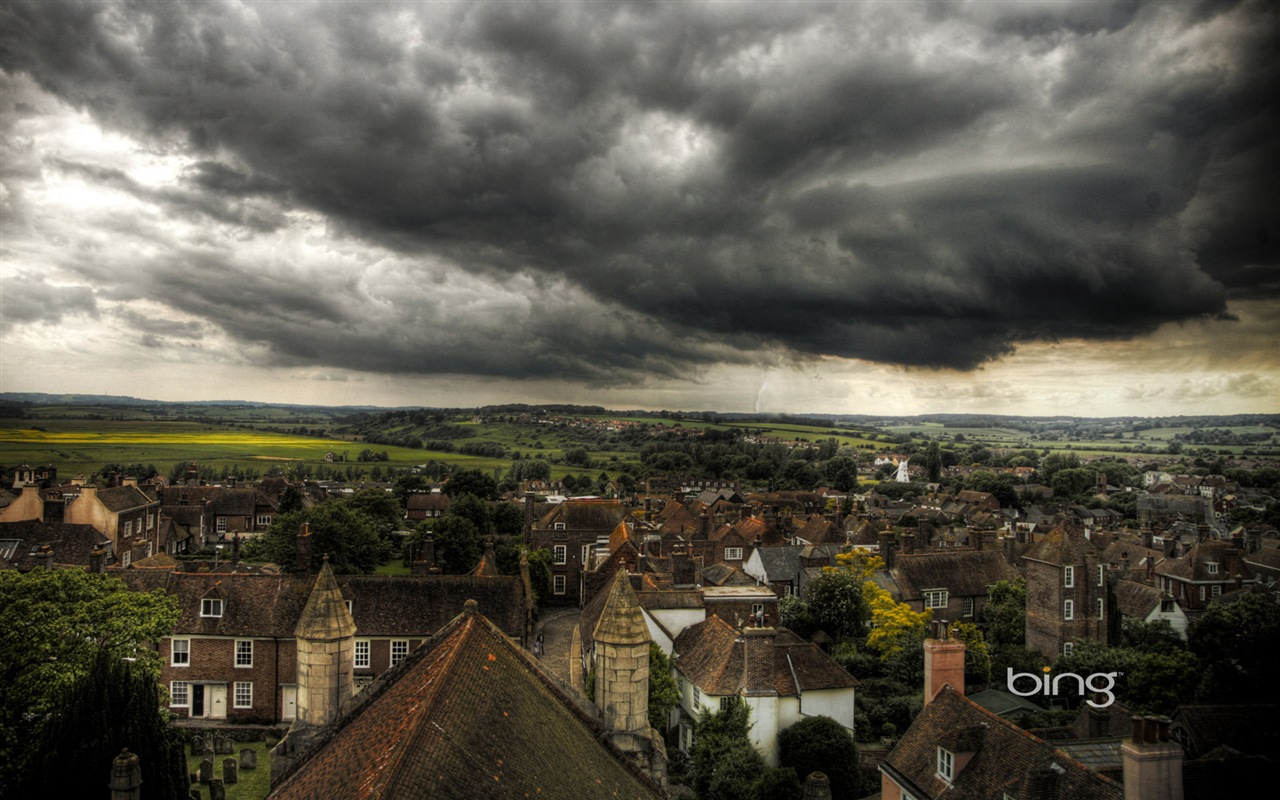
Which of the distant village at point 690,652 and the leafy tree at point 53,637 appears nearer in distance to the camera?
the distant village at point 690,652

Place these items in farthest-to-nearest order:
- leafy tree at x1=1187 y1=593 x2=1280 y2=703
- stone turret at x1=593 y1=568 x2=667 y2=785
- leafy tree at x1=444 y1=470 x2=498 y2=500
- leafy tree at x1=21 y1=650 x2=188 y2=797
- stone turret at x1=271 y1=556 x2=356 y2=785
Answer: leafy tree at x1=444 y1=470 x2=498 y2=500
leafy tree at x1=1187 y1=593 x2=1280 y2=703
leafy tree at x1=21 y1=650 x2=188 y2=797
stone turret at x1=593 y1=568 x2=667 y2=785
stone turret at x1=271 y1=556 x2=356 y2=785

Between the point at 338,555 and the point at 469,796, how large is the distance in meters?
57.5

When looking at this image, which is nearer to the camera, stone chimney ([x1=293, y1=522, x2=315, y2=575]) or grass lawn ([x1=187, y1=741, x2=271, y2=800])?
grass lawn ([x1=187, y1=741, x2=271, y2=800])

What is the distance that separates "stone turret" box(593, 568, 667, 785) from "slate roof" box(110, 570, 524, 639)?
24392mm

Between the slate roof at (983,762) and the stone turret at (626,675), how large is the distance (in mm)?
10854

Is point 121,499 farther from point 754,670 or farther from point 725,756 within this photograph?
point 725,756

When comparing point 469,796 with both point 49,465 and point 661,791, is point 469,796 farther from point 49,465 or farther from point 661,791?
point 49,465

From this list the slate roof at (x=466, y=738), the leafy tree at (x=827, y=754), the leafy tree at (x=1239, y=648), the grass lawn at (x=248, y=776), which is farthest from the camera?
the leafy tree at (x=1239, y=648)

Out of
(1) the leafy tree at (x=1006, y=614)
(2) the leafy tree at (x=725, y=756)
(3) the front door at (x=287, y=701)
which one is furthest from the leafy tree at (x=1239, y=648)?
(3) the front door at (x=287, y=701)

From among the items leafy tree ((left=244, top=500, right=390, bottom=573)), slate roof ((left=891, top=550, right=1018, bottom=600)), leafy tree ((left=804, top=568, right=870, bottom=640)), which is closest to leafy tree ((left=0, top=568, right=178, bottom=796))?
leafy tree ((left=244, top=500, right=390, bottom=573))

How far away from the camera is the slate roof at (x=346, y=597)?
35.9 metres

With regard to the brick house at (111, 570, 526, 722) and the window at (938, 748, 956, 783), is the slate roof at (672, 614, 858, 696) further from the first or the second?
the brick house at (111, 570, 526, 722)

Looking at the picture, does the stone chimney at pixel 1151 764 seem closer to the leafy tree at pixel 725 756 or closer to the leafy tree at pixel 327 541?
the leafy tree at pixel 725 756

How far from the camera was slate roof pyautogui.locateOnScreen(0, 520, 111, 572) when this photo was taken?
48.8 m
